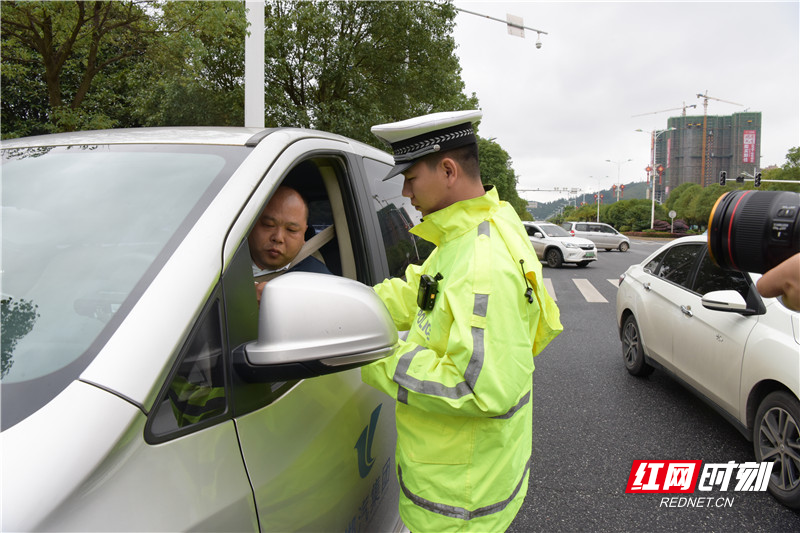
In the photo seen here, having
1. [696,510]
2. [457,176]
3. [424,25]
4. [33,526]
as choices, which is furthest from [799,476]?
[424,25]

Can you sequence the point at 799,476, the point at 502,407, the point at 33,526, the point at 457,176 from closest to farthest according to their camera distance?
the point at 33,526
the point at 502,407
the point at 457,176
the point at 799,476

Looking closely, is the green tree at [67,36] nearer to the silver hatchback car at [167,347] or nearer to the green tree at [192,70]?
the green tree at [192,70]

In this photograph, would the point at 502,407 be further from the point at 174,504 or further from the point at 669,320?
the point at 669,320

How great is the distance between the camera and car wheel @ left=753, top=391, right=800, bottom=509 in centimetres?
281

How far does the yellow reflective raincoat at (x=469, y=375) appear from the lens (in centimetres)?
130

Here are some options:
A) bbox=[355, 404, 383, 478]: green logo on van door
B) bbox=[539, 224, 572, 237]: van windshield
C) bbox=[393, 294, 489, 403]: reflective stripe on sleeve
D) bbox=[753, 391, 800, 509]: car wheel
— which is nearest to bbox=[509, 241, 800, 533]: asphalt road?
bbox=[753, 391, 800, 509]: car wheel

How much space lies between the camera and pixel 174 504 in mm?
880

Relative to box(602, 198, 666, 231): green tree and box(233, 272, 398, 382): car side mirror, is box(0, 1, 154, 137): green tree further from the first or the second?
box(602, 198, 666, 231): green tree

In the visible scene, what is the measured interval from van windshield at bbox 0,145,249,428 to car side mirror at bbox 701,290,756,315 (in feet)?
10.2

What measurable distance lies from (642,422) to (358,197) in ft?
11.4

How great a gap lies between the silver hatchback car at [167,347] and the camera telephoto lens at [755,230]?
1.00 meters

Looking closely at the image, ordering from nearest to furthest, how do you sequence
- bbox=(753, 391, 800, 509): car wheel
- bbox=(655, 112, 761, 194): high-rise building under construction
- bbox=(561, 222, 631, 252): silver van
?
bbox=(753, 391, 800, 509): car wheel, bbox=(561, 222, 631, 252): silver van, bbox=(655, 112, 761, 194): high-rise building under construction

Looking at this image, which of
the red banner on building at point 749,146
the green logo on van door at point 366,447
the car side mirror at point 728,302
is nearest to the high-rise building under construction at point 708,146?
the red banner on building at point 749,146

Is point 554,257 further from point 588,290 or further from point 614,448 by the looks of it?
point 614,448
